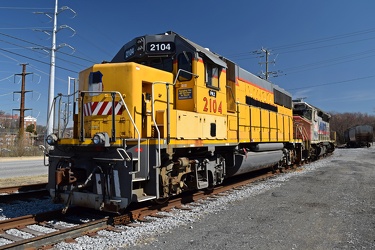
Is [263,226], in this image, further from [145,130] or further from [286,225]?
[145,130]

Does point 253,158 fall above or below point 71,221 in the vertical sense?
above

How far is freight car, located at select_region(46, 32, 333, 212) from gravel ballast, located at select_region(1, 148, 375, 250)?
635 mm

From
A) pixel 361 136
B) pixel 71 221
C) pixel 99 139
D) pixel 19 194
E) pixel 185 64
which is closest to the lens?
pixel 99 139

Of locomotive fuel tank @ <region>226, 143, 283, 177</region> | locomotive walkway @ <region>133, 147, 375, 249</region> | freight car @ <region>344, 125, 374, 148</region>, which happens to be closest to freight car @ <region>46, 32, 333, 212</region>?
locomotive fuel tank @ <region>226, 143, 283, 177</region>

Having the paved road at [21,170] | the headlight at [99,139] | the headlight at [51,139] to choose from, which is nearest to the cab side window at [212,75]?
the headlight at [99,139]

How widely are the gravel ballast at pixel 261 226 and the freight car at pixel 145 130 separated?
63 centimetres

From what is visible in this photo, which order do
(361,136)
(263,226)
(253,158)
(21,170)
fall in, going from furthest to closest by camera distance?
(361,136)
(21,170)
(253,158)
(263,226)

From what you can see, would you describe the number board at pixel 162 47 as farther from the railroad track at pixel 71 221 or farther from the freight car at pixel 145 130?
the railroad track at pixel 71 221

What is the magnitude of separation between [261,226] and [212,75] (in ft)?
12.0

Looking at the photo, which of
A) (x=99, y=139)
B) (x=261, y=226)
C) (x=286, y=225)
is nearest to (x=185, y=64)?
(x=99, y=139)

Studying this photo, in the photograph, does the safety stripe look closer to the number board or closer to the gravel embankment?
the number board

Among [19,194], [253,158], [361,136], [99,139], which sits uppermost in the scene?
[361,136]

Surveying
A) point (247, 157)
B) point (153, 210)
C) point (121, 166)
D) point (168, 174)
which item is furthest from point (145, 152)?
point (247, 157)

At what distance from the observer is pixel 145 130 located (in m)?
5.91
